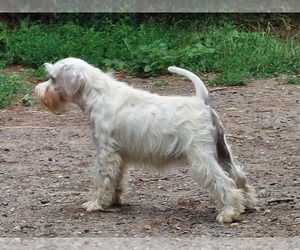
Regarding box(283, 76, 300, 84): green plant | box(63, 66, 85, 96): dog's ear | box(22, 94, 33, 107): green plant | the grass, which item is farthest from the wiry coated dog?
box(283, 76, 300, 84): green plant

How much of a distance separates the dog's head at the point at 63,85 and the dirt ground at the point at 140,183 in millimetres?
769

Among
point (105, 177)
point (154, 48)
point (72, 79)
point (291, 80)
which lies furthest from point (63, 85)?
→ point (154, 48)

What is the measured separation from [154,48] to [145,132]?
6.30 m

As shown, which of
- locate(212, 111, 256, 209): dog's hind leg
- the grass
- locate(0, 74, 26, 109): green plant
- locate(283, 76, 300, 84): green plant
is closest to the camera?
locate(212, 111, 256, 209): dog's hind leg

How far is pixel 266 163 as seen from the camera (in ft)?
28.2

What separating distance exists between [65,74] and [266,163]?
223 cm

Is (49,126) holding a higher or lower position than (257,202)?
lower

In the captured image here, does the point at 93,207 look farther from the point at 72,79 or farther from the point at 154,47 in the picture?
the point at 154,47

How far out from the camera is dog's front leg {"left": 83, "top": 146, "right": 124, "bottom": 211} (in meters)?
7.19

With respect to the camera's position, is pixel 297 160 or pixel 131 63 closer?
pixel 297 160

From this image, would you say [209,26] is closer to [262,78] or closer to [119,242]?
[262,78]

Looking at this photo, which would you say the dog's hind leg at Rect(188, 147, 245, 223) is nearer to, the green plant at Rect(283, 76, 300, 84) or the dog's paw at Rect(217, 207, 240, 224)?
the dog's paw at Rect(217, 207, 240, 224)

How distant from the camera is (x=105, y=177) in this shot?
23.7 feet

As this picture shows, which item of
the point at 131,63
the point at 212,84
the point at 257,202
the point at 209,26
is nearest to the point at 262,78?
the point at 212,84
